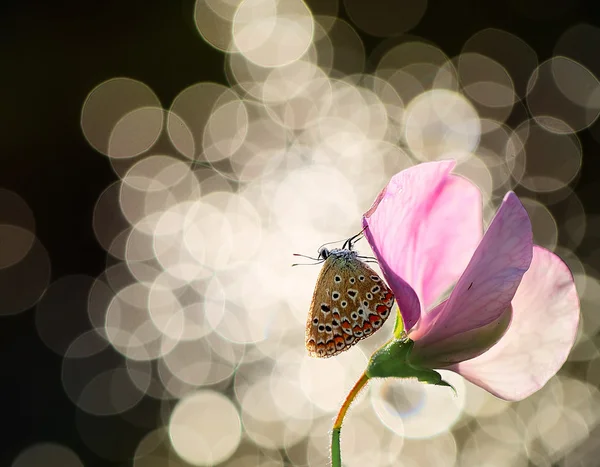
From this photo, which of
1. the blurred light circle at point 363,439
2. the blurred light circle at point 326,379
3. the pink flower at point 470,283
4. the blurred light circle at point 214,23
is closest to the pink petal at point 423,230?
the pink flower at point 470,283

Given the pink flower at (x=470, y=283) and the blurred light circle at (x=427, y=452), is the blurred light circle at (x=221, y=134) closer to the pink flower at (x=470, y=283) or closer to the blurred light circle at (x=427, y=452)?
the blurred light circle at (x=427, y=452)

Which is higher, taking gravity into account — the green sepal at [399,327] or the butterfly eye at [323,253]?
the butterfly eye at [323,253]

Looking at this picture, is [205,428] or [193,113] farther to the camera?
[193,113]

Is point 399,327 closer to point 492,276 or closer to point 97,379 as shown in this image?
point 492,276

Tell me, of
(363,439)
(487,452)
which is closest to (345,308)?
(487,452)

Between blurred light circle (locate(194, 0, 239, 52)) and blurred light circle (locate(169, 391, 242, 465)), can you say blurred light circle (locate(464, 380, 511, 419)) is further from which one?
blurred light circle (locate(194, 0, 239, 52))
